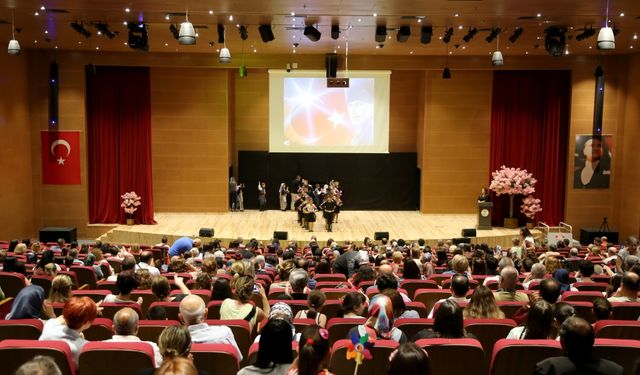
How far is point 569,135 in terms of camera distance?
20891 millimetres

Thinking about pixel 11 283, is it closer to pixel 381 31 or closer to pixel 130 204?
pixel 381 31

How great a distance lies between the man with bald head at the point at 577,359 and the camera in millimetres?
3686

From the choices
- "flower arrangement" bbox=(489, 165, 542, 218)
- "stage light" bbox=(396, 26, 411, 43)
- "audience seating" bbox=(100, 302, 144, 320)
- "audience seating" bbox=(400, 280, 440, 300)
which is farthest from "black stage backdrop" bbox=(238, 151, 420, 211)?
Answer: "audience seating" bbox=(100, 302, 144, 320)

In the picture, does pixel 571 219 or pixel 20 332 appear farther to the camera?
pixel 571 219

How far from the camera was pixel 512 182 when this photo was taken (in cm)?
2091

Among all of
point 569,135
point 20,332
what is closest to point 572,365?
point 20,332

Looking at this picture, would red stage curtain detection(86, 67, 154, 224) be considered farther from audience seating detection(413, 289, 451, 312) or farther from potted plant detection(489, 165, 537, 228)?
audience seating detection(413, 289, 451, 312)

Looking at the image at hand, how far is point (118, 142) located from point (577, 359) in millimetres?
19295

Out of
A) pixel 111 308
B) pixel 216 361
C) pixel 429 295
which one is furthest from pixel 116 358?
pixel 429 295

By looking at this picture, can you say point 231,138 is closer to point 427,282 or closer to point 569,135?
point 569,135

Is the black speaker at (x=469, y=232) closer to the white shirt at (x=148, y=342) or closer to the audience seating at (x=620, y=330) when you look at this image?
the audience seating at (x=620, y=330)

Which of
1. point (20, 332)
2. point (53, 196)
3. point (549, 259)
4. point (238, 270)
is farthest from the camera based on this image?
point (53, 196)

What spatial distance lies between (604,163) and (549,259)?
13.0 m

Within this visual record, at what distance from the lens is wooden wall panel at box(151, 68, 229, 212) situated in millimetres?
21875
